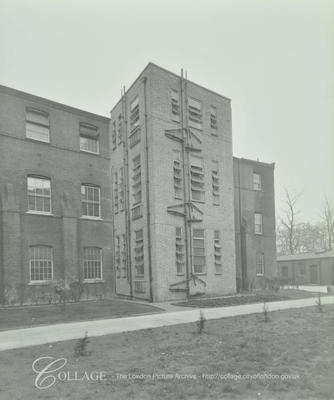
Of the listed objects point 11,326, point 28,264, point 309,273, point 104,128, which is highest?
point 104,128

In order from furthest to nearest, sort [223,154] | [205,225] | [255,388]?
[223,154] → [205,225] → [255,388]

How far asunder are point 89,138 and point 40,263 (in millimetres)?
8492

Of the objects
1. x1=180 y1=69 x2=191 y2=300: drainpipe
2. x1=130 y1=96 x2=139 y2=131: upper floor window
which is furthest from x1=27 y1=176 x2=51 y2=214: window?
x1=180 y1=69 x2=191 y2=300: drainpipe

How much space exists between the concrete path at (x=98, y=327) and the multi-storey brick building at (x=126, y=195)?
6192mm

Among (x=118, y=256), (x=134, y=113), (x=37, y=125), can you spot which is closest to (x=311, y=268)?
(x=118, y=256)

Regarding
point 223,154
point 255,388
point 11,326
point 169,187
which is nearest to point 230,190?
point 223,154

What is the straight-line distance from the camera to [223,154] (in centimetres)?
2555

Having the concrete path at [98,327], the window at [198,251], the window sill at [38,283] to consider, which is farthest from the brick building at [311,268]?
the concrete path at [98,327]

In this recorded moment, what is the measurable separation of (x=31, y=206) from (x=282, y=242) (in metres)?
63.1

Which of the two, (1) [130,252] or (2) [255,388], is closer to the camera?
(2) [255,388]

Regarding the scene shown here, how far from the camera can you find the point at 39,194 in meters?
21.3

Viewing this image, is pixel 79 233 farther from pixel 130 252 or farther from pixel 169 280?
pixel 169 280

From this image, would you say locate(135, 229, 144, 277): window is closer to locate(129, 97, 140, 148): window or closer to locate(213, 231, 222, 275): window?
locate(213, 231, 222, 275): window

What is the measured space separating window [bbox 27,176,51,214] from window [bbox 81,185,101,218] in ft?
7.26
